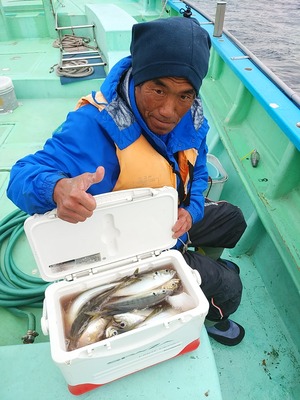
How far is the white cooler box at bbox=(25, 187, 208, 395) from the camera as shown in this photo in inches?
42.9

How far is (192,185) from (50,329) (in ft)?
3.69

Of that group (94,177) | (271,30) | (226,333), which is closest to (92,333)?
(94,177)

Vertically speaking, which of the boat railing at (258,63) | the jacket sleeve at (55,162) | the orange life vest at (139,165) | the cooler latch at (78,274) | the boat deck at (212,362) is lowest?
the boat deck at (212,362)

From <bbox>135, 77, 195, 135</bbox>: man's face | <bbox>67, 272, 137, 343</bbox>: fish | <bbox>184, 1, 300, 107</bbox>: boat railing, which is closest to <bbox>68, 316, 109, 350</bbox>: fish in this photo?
<bbox>67, 272, 137, 343</bbox>: fish

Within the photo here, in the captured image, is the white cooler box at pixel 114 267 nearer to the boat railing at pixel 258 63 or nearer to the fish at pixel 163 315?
the fish at pixel 163 315

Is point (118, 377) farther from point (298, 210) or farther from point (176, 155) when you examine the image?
point (298, 210)

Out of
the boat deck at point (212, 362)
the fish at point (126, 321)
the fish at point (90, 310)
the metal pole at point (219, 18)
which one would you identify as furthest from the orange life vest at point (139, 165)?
the metal pole at point (219, 18)

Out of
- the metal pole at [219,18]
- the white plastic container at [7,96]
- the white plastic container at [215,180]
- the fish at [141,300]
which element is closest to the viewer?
the fish at [141,300]

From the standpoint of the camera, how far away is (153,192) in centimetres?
128

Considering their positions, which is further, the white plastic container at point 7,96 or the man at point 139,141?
the white plastic container at point 7,96

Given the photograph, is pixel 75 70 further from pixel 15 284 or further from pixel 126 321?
pixel 126 321

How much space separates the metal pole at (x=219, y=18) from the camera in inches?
132

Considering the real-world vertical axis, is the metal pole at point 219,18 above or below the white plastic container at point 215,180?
above

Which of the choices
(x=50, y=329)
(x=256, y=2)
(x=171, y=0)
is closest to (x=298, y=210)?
(x=50, y=329)
